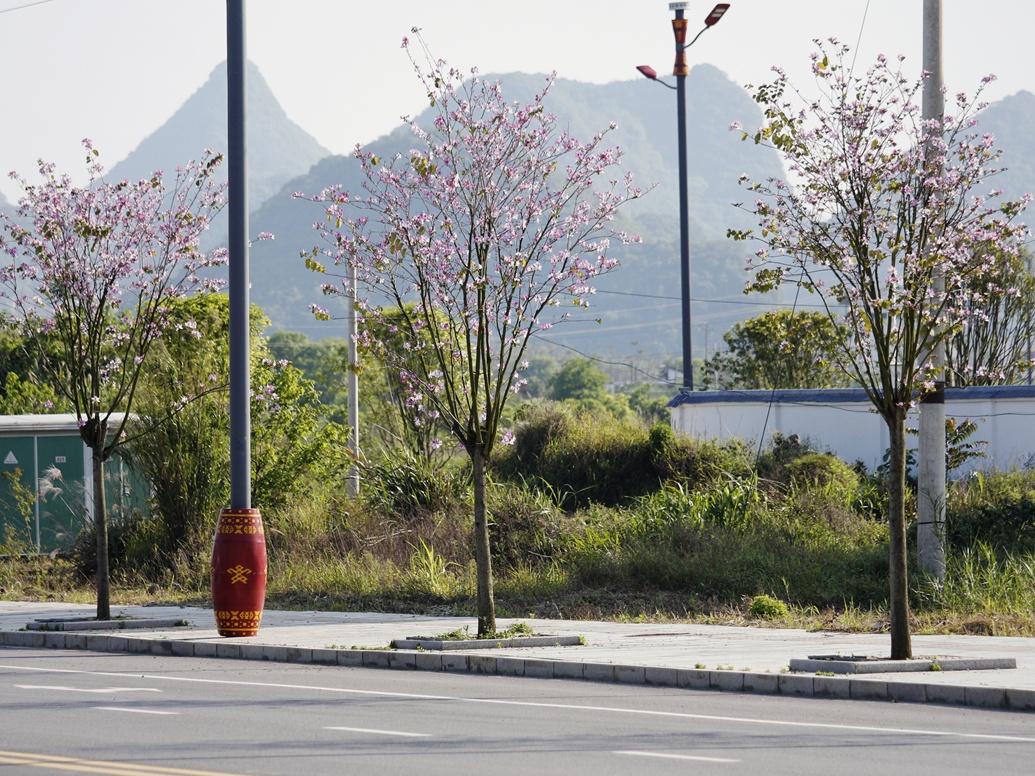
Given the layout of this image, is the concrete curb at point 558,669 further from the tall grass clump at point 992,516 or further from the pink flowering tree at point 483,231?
the tall grass clump at point 992,516

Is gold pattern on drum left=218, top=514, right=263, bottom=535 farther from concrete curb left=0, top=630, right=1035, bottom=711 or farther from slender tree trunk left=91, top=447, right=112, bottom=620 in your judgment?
slender tree trunk left=91, top=447, right=112, bottom=620

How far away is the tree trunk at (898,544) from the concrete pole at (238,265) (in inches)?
290

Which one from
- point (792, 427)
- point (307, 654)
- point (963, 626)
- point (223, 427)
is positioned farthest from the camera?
point (792, 427)

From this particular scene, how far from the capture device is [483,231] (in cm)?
1518

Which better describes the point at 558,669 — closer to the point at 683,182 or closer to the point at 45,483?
the point at 45,483

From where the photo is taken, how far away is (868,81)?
41.6ft

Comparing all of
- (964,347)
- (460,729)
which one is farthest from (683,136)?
(460,729)

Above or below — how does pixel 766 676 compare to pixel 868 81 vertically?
below

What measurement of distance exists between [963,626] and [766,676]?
4.54 metres

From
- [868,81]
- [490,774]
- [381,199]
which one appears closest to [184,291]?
[381,199]

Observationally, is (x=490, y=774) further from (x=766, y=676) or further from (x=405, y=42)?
(x=405, y=42)

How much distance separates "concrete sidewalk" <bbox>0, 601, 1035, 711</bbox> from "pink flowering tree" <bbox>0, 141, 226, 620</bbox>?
1.61 m

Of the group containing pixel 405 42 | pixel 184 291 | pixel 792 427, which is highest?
pixel 405 42

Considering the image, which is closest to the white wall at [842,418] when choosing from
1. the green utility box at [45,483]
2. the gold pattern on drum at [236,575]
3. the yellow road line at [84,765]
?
the green utility box at [45,483]
